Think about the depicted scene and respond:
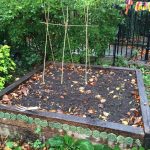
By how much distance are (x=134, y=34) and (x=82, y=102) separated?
4.71 meters

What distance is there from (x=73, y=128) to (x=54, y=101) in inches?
41.1

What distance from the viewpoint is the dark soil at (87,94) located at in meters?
4.68

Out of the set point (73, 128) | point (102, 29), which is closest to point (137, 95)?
point (73, 128)

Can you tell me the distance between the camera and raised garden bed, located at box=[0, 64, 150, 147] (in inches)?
164

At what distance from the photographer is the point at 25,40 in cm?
736

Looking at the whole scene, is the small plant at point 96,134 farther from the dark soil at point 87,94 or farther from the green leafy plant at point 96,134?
the dark soil at point 87,94

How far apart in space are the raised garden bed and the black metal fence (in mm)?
2111

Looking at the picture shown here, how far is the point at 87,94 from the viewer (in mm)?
5387

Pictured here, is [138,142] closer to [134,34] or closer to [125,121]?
[125,121]

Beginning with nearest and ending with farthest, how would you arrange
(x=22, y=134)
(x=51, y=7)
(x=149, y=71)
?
1. (x=22, y=134)
2. (x=51, y=7)
3. (x=149, y=71)

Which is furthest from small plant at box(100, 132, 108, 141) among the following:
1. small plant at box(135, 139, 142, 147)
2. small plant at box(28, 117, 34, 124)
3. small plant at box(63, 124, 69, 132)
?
small plant at box(28, 117, 34, 124)

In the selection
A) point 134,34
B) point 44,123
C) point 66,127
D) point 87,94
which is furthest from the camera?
point 134,34

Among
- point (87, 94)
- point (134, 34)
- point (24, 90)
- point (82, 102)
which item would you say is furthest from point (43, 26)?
point (134, 34)

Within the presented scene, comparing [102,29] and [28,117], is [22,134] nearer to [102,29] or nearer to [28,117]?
[28,117]
